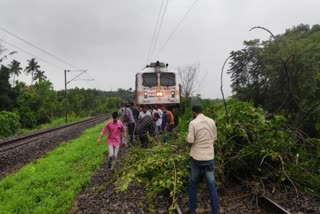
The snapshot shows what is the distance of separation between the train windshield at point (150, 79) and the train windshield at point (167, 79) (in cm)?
34

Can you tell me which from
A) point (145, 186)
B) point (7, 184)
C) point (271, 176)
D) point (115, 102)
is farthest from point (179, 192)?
point (115, 102)

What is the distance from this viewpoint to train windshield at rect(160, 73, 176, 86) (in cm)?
1928

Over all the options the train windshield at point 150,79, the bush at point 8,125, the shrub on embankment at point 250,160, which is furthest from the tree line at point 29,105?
the shrub on embankment at point 250,160

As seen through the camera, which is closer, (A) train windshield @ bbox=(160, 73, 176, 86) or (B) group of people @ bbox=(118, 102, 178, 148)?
(B) group of people @ bbox=(118, 102, 178, 148)

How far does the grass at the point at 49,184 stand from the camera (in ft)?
25.5

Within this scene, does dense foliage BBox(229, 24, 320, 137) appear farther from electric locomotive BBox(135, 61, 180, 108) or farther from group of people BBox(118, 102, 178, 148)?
group of people BBox(118, 102, 178, 148)

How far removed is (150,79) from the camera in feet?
63.3

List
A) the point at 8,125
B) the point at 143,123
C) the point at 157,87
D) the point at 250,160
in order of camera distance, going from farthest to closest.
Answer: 1. the point at 8,125
2. the point at 157,87
3. the point at 143,123
4. the point at 250,160

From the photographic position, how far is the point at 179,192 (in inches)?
288

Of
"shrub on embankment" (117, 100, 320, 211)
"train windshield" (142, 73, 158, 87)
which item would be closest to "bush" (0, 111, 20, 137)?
"train windshield" (142, 73, 158, 87)

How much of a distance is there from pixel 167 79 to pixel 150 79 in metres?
0.95

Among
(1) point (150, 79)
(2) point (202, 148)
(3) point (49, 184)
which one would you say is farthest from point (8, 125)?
(2) point (202, 148)

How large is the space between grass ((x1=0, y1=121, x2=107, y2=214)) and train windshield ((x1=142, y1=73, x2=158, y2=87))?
6.23 m

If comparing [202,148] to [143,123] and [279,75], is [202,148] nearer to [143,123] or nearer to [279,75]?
[143,123]
